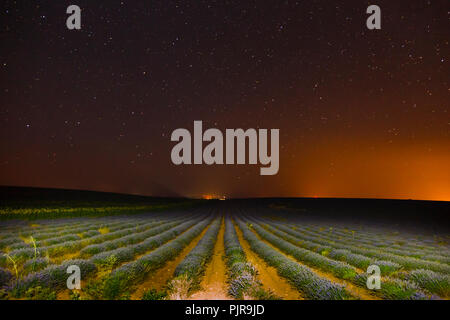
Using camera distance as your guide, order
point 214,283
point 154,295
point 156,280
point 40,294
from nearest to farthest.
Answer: point 40,294 < point 154,295 < point 214,283 < point 156,280

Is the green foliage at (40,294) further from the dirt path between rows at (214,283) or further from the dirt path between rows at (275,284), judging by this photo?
the dirt path between rows at (275,284)

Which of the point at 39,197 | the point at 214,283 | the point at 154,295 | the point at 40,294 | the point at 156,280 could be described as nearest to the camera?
the point at 40,294

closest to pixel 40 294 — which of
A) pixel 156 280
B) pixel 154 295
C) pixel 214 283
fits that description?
pixel 154 295

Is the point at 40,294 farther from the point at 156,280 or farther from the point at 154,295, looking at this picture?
→ the point at 156,280

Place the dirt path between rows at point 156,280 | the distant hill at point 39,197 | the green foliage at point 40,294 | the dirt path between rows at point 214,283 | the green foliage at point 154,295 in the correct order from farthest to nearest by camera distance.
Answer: the distant hill at point 39,197 → the dirt path between rows at point 156,280 → the dirt path between rows at point 214,283 → the green foliage at point 154,295 → the green foliage at point 40,294

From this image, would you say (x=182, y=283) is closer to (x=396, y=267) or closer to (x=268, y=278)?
(x=268, y=278)

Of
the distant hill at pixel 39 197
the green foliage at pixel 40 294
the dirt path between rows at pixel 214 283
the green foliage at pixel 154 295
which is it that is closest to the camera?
the green foliage at pixel 40 294

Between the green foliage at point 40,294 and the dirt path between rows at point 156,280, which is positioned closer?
the green foliage at point 40,294

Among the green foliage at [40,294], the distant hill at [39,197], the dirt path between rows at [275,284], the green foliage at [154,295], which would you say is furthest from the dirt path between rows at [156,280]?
the distant hill at [39,197]

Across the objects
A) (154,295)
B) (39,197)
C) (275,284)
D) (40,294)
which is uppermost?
(40,294)

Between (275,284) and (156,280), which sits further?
(156,280)
